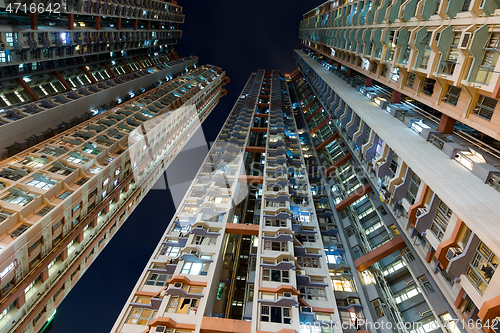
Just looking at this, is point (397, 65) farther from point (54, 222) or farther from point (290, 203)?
point (54, 222)

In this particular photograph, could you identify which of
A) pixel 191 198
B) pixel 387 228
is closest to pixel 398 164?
pixel 387 228

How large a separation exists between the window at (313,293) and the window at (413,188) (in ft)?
40.6

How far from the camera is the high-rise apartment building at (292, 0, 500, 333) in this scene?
16688 millimetres

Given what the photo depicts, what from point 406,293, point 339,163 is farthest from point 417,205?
point 339,163

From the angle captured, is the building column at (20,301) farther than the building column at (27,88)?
No

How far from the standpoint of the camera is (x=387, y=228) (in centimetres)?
3073

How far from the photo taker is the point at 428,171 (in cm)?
2012

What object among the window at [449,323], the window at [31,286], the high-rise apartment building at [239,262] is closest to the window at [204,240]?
the high-rise apartment building at [239,262]

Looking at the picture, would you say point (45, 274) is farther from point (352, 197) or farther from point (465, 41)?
point (465, 41)

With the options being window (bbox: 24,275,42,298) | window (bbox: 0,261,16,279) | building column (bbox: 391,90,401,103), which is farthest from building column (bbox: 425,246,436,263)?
window (bbox: 24,275,42,298)

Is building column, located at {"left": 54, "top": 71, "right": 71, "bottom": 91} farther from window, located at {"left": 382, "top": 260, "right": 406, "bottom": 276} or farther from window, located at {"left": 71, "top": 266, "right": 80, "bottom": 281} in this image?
window, located at {"left": 382, "top": 260, "right": 406, "bottom": 276}

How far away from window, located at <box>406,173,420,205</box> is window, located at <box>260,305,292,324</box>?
14.5m

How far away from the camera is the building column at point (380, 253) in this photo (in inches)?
1069

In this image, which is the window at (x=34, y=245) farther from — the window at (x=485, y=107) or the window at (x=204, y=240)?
the window at (x=485, y=107)
